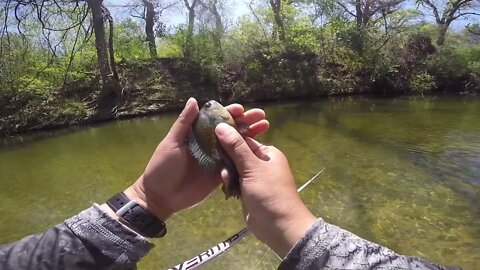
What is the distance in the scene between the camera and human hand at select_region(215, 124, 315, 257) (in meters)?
1.34

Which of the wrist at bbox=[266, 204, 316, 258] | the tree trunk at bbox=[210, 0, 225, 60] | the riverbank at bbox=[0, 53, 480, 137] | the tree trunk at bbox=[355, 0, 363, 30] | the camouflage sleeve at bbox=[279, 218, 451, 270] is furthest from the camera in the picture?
the tree trunk at bbox=[355, 0, 363, 30]

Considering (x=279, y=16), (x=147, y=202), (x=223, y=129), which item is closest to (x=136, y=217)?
(x=147, y=202)

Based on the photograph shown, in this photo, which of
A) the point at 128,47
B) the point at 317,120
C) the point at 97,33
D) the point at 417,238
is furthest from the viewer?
the point at 128,47

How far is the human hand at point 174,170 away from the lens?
198 cm

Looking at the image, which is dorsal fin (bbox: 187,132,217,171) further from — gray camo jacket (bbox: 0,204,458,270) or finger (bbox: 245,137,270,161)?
gray camo jacket (bbox: 0,204,458,270)

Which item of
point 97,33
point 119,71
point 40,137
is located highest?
point 97,33

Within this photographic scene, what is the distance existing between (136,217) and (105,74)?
752 inches

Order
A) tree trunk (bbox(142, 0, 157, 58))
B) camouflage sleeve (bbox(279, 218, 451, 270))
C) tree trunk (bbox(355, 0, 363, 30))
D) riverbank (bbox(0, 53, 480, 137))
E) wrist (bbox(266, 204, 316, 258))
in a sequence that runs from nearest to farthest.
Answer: camouflage sleeve (bbox(279, 218, 451, 270)) → wrist (bbox(266, 204, 316, 258)) → riverbank (bbox(0, 53, 480, 137)) → tree trunk (bbox(142, 0, 157, 58)) → tree trunk (bbox(355, 0, 363, 30))

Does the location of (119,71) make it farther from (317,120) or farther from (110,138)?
(317,120)

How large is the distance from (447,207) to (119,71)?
18.3 meters

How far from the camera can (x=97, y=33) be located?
19406 mm

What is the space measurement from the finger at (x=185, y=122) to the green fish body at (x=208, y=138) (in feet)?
0.08

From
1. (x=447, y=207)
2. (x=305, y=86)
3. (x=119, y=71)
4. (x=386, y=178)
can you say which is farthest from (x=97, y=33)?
(x=447, y=207)

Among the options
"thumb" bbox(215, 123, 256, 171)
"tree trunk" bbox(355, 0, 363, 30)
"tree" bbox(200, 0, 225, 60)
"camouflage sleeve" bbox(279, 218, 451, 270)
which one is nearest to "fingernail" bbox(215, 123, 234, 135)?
"thumb" bbox(215, 123, 256, 171)
